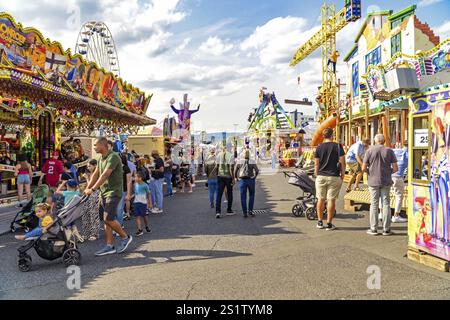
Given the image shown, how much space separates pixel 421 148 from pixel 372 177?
1.44 metres

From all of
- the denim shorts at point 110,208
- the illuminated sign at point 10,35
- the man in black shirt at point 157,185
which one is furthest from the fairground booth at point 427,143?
the illuminated sign at point 10,35

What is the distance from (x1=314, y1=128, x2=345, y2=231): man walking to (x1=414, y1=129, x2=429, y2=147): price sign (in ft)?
5.93

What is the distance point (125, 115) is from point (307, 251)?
12.9 m

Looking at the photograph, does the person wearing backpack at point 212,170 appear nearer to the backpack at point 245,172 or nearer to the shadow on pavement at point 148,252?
the shadow on pavement at point 148,252

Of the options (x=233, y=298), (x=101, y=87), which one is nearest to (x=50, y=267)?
(x=233, y=298)

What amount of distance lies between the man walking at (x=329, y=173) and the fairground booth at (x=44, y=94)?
6.97 m

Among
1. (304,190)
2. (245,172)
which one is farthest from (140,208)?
(304,190)

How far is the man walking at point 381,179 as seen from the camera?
652cm

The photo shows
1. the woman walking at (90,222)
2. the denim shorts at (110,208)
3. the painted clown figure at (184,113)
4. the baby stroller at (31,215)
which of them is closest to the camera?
the denim shorts at (110,208)

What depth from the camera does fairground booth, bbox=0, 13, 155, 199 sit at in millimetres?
8891

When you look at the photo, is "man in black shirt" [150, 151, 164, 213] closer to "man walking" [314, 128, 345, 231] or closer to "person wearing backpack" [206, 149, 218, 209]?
"person wearing backpack" [206, 149, 218, 209]

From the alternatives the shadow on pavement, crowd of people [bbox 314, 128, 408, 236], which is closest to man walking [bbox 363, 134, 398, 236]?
crowd of people [bbox 314, 128, 408, 236]

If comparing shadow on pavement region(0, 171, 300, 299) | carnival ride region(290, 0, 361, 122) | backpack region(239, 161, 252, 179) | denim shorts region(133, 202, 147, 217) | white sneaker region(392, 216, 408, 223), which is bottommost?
shadow on pavement region(0, 171, 300, 299)

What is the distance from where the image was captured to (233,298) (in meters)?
3.88
